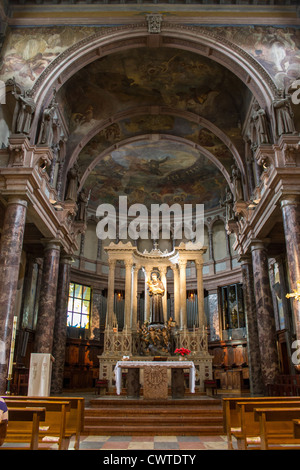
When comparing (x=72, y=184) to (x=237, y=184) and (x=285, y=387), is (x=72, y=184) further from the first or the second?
(x=285, y=387)

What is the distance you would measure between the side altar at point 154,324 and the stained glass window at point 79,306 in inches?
188

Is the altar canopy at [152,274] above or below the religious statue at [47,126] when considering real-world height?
below

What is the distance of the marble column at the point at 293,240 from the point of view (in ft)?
33.0

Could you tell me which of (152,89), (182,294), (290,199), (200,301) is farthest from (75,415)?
(152,89)

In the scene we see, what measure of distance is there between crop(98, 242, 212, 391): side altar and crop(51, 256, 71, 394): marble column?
6.48ft

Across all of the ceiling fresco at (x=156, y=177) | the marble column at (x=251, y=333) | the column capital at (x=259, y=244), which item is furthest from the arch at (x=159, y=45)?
the ceiling fresco at (x=156, y=177)

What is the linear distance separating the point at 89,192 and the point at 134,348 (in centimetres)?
1079

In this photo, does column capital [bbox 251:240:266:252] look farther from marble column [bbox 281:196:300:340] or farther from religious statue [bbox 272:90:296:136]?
religious statue [bbox 272:90:296:136]

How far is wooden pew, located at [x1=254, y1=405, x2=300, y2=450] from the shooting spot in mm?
4430

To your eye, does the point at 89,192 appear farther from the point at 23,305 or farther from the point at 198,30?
the point at 198,30

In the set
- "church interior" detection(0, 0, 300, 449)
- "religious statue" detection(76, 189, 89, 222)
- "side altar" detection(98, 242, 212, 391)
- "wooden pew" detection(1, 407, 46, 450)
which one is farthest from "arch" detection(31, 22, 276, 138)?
"wooden pew" detection(1, 407, 46, 450)

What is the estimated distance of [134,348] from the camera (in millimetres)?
17562

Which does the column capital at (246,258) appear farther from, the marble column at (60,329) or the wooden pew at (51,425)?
the wooden pew at (51,425)

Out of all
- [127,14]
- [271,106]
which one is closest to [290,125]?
[271,106]
